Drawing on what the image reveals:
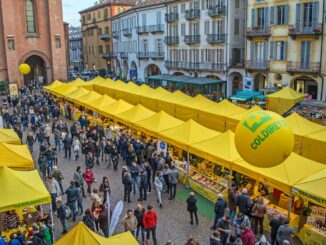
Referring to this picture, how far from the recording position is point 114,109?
22.2 m

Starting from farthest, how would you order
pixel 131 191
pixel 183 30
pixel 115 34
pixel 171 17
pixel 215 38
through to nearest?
pixel 115 34 < pixel 171 17 < pixel 183 30 < pixel 215 38 < pixel 131 191

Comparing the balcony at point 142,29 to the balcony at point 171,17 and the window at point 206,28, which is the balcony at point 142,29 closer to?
the balcony at point 171,17

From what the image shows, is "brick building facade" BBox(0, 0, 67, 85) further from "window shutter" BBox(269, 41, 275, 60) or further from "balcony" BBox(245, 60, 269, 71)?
"window shutter" BBox(269, 41, 275, 60)

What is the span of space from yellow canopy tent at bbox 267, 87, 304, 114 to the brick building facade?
93.5 ft

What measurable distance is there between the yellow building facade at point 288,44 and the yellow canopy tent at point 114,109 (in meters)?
15.5

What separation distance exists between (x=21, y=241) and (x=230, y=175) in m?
7.11

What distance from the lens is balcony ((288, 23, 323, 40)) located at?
1111 inches

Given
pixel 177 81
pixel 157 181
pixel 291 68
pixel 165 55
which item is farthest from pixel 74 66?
pixel 157 181

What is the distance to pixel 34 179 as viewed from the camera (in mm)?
11484

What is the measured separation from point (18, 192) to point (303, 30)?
84.1ft

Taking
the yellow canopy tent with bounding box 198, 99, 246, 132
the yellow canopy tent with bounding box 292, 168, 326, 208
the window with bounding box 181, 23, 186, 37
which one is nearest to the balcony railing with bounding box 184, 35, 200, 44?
the window with bounding box 181, 23, 186, 37

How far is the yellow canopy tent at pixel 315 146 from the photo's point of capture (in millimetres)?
15297

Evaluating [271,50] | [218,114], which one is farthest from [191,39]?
[218,114]

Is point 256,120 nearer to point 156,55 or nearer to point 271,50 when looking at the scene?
point 271,50
